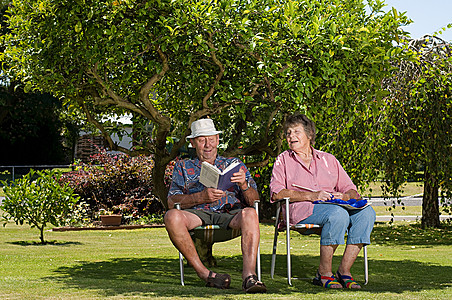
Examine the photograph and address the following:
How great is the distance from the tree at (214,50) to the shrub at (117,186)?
650 centimetres

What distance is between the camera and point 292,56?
559cm

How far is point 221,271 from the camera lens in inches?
236

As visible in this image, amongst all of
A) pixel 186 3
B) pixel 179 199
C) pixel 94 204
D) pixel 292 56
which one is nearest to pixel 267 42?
pixel 292 56

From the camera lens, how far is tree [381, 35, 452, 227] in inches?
372

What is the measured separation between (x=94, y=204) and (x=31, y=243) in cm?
395

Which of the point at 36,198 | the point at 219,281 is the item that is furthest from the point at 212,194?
the point at 36,198

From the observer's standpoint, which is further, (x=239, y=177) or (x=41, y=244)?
(x=41, y=244)

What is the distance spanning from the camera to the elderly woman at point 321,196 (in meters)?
4.77

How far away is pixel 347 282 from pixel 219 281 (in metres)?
0.97

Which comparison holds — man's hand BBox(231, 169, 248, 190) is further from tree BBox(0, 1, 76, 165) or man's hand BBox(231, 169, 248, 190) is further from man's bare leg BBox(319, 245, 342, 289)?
tree BBox(0, 1, 76, 165)

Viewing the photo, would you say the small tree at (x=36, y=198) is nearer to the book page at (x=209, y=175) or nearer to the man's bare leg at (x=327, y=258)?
the book page at (x=209, y=175)

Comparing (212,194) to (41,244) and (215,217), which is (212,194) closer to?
(215,217)

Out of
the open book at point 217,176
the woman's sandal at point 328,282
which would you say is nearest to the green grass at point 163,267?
the woman's sandal at point 328,282

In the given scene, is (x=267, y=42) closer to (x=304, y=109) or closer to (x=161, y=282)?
(x=304, y=109)
